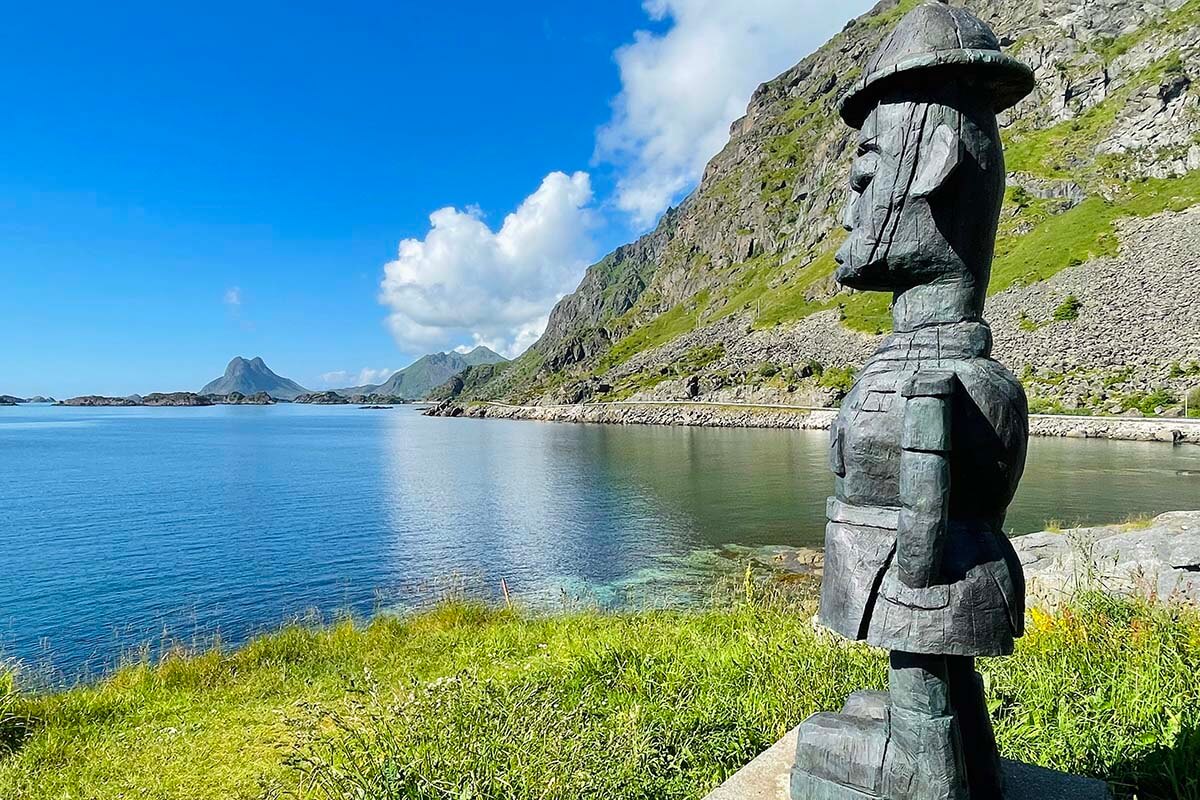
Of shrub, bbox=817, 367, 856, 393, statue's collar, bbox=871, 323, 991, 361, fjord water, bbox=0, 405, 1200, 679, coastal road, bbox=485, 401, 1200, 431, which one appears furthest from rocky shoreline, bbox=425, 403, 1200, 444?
fjord water, bbox=0, 405, 1200, 679

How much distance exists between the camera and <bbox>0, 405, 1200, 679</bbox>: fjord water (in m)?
20.0

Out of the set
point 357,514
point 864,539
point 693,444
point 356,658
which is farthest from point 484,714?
point 693,444

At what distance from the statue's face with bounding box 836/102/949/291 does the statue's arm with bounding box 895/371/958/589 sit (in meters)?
0.74

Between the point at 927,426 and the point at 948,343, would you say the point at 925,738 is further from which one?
the point at 948,343

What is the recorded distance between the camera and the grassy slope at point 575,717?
508 cm

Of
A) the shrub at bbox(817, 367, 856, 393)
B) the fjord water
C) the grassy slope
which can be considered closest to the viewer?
the grassy slope

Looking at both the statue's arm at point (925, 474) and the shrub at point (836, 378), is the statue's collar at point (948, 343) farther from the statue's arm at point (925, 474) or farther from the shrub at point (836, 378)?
the shrub at point (836, 378)

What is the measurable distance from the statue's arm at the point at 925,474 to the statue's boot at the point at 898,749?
2.29 ft

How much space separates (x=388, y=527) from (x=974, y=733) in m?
30.6

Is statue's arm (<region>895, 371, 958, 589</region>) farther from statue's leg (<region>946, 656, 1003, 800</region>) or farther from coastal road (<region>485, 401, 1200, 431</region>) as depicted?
coastal road (<region>485, 401, 1200, 431</region>)

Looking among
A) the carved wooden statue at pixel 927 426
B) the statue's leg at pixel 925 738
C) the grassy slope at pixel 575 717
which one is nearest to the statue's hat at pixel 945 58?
the carved wooden statue at pixel 927 426

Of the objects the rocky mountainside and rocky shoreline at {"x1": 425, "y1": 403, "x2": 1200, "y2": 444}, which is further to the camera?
the rocky mountainside

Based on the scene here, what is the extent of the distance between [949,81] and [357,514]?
116 feet

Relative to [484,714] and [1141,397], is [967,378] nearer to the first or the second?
[484,714]
